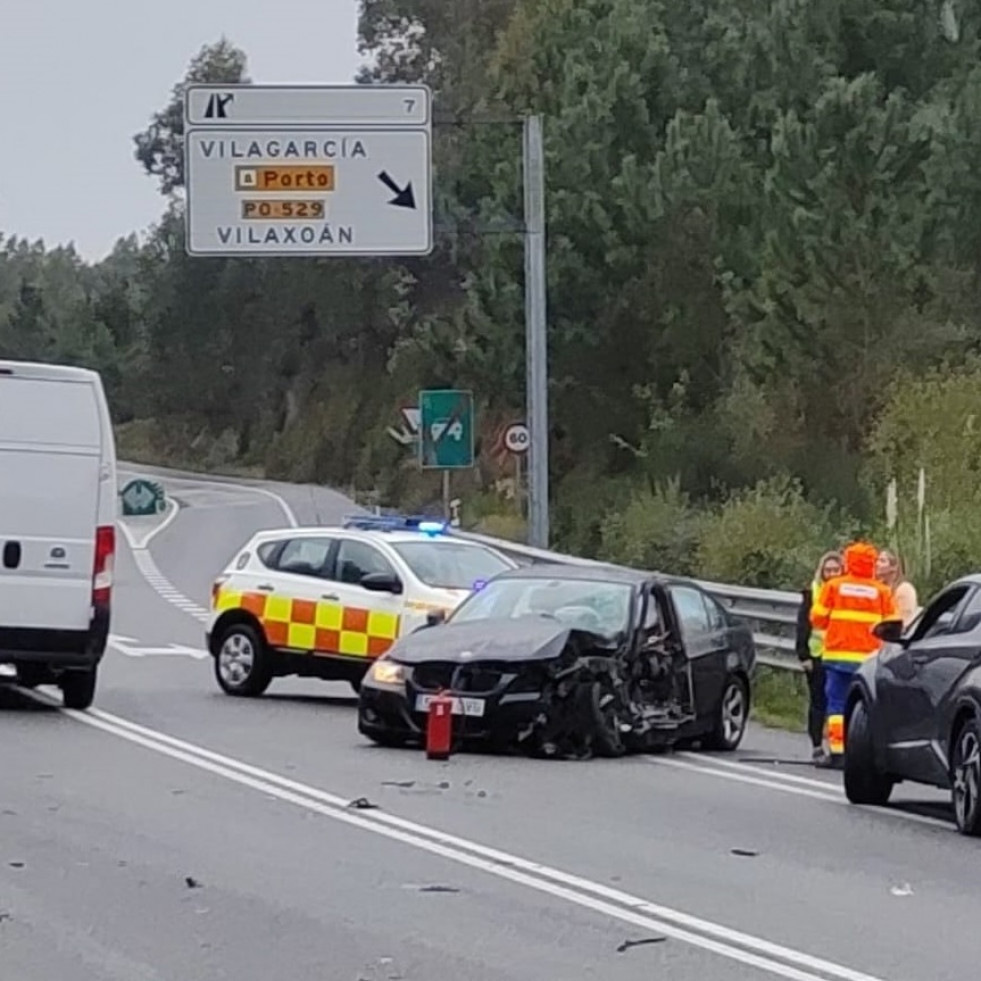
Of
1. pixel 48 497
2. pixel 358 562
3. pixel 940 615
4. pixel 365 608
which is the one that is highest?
pixel 48 497

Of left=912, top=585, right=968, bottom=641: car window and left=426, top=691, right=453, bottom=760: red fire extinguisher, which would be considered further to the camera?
left=426, top=691, right=453, bottom=760: red fire extinguisher

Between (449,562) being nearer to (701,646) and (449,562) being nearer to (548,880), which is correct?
(701,646)

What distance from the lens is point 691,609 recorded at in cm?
1984

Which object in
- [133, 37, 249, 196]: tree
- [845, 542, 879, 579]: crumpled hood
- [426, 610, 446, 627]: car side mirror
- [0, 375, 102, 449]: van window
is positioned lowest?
[426, 610, 446, 627]: car side mirror

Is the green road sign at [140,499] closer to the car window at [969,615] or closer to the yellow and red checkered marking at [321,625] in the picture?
the yellow and red checkered marking at [321,625]

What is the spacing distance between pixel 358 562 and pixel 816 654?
528 centimetres

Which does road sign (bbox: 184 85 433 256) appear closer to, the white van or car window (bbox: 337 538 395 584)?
car window (bbox: 337 538 395 584)

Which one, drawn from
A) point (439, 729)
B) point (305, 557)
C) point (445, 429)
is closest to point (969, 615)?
point (439, 729)

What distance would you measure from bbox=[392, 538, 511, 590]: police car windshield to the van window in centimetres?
348

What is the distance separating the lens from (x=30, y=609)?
2069 centimetres

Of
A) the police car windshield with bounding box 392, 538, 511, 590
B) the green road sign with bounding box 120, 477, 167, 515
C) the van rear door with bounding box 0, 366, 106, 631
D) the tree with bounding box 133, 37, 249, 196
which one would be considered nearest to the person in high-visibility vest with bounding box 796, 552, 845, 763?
the police car windshield with bounding box 392, 538, 511, 590

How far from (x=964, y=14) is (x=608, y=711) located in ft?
92.4

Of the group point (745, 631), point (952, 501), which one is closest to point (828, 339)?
point (952, 501)

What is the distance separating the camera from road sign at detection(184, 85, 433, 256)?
108 feet
